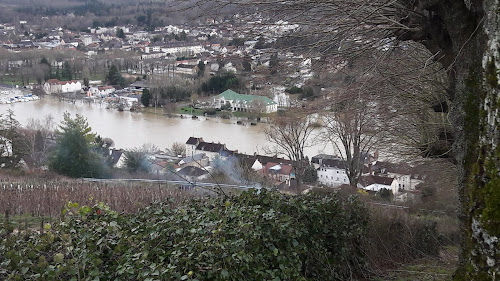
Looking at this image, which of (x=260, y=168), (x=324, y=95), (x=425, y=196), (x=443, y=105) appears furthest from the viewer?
(x=260, y=168)

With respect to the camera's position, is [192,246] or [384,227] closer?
[192,246]

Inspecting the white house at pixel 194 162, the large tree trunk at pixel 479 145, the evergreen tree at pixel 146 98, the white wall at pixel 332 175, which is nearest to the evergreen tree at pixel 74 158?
the white house at pixel 194 162

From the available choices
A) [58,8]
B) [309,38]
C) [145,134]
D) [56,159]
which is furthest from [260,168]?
[58,8]

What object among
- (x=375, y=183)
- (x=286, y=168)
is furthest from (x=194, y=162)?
(x=375, y=183)

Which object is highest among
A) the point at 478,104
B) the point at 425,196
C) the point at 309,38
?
the point at 309,38

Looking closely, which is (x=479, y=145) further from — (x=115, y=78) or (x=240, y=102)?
(x=115, y=78)

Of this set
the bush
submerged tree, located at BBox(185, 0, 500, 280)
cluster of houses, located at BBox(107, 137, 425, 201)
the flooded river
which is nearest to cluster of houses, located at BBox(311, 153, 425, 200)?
cluster of houses, located at BBox(107, 137, 425, 201)

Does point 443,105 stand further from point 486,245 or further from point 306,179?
point 306,179

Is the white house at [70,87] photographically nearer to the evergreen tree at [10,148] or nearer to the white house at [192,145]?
the white house at [192,145]

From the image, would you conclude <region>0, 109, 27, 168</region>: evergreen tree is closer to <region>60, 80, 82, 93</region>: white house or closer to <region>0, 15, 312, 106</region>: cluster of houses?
<region>0, 15, 312, 106</region>: cluster of houses
